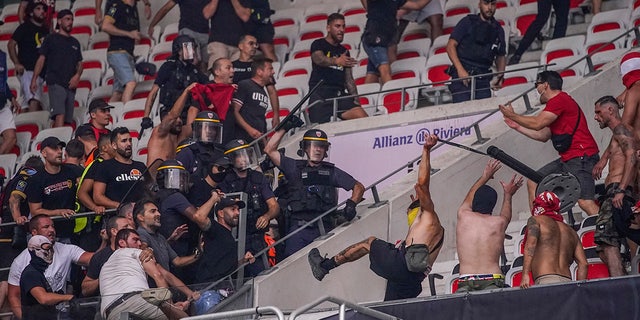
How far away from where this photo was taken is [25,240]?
16.2 meters

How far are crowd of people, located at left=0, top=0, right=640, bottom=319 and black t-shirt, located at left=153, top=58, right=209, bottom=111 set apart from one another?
0.8 inches

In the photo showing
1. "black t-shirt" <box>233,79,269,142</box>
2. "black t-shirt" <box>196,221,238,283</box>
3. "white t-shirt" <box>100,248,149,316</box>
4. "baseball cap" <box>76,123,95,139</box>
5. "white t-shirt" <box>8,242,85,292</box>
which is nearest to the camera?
"white t-shirt" <box>100,248,149,316</box>

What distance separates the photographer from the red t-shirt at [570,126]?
15.6m

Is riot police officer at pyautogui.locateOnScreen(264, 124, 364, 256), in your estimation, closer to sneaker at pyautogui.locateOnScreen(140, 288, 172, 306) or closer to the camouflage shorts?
sneaker at pyautogui.locateOnScreen(140, 288, 172, 306)

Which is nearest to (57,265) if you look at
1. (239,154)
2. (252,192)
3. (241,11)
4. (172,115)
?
(252,192)

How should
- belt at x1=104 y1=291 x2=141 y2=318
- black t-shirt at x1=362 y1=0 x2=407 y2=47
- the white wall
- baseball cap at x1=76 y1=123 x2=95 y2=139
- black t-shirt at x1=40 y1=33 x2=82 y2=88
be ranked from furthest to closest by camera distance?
1. black t-shirt at x1=40 y1=33 x2=82 y2=88
2. black t-shirt at x1=362 y1=0 x2=407 y2=47
3. baseball cap at x1=76 y1=123 x2=95 y2=139
4. the white wall
5. belt at x1=104 y1=291 x2=141 y2=318

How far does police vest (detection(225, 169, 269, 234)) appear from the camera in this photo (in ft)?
51.8

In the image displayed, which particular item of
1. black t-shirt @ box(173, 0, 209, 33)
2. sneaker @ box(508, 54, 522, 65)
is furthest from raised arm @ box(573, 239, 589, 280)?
black t-shirt @ box(173, 0, 209, 33)

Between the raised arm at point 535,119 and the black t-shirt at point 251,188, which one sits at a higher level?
the raised arm at point 535,119

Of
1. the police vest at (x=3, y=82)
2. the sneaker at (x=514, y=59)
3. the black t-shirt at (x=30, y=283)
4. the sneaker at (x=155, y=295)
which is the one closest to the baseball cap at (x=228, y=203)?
the black t-shirt at (x=30, y=283)

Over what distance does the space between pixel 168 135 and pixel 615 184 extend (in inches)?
194

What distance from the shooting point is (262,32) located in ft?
66.7

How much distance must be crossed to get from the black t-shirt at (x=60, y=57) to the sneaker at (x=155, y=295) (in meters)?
7.42

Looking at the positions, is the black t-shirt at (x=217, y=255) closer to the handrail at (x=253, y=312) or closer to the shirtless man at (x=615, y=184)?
the handrail at (x=253, y=312)
